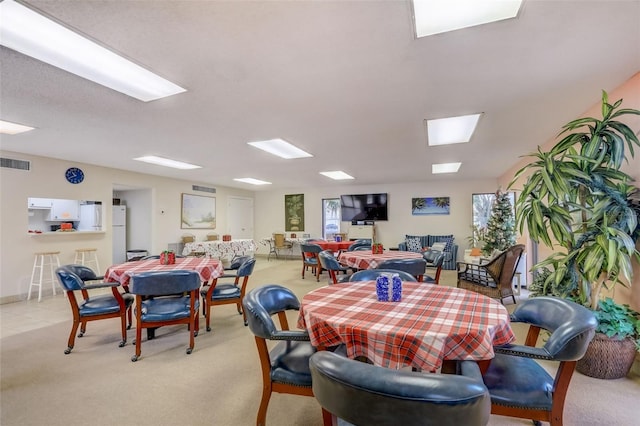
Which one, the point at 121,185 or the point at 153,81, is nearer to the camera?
the point at 153,81

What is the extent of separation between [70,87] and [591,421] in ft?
15.8

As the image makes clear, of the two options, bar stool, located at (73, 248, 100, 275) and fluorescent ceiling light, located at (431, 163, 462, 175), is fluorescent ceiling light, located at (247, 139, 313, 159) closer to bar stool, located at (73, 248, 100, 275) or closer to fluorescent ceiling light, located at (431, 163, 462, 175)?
fluorescent ceiling light, located at (431, 163, 462, 175)

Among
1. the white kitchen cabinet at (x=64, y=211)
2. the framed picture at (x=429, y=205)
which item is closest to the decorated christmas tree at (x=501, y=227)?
the framed picture at (x=429, y=205)

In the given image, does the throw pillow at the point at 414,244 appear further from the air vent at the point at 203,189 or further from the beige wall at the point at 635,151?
the air vent at the point at 203,189

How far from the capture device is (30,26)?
1.85 m

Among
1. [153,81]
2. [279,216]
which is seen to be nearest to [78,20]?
[153,81]

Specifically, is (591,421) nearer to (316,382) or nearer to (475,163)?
(316,382)

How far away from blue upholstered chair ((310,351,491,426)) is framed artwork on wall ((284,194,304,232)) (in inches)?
384

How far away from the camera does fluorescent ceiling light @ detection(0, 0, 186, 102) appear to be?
5.92ft

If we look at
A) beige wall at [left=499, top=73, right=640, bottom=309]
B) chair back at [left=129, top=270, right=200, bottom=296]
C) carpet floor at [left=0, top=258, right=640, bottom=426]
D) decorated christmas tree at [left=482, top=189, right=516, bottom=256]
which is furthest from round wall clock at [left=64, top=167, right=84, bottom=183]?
decorated christmas tree at [left=482, top=189, right=516, bottom=256]

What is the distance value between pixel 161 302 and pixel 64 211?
641cm

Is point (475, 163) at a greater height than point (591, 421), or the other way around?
point (475, 163)

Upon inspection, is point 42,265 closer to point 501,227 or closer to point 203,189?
point 203,189

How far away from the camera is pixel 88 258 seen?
6148 mm
